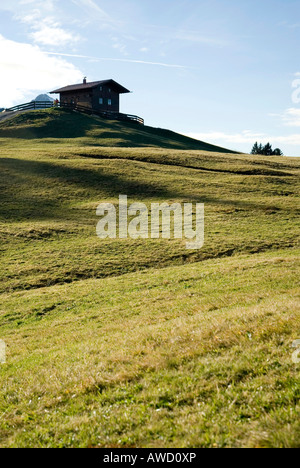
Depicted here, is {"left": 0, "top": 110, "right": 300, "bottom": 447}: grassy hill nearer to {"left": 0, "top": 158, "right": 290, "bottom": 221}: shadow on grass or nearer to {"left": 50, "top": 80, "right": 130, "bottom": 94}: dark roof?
{"left": 0, "top": 158, "right": 290, "bottom": 221}: shadow on grass

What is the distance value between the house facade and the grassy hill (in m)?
82.6

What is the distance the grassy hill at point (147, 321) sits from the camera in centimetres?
766

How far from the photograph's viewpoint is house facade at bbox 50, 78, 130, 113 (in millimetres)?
132375

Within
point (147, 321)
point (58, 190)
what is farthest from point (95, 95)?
point (147, 321)

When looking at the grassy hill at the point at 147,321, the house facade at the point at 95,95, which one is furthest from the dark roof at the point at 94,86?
the grassy hill at the point at 147,321

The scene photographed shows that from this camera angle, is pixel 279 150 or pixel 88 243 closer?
pixel 88 243

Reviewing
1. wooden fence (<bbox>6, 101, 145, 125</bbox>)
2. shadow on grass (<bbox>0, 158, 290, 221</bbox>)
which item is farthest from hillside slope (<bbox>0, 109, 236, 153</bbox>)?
shadow on grass (<bbox>0, 158, 290, 221</bbox>)

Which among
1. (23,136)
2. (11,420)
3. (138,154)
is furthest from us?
(23,136)

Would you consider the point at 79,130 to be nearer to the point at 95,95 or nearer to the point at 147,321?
the point at 95,95

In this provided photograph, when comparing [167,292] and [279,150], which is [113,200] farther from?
[279,150]
